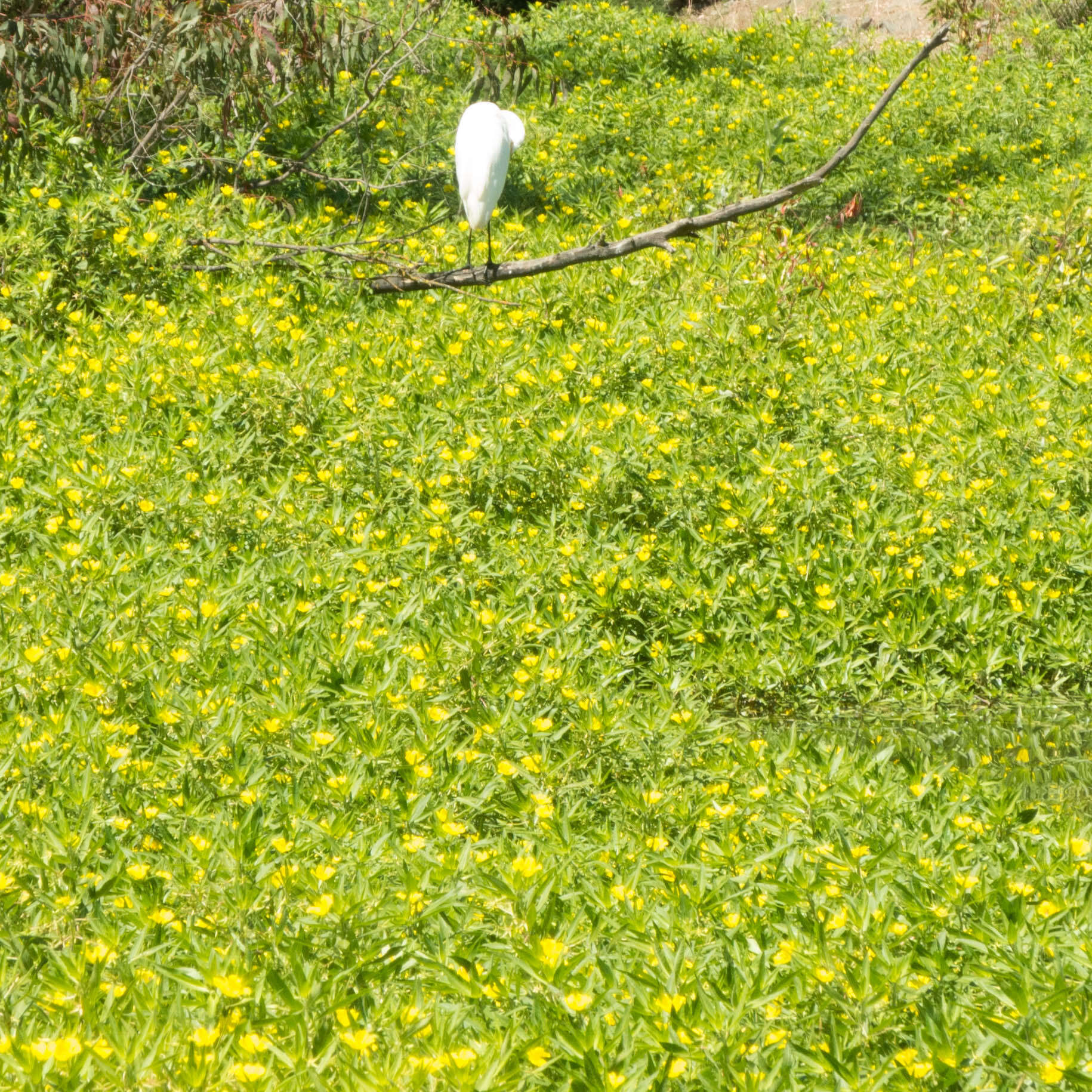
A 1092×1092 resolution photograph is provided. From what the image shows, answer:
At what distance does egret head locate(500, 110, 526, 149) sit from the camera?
18.5 feet

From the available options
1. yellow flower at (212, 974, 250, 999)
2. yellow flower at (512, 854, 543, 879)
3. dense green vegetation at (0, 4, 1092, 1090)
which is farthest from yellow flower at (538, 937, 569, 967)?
yellow flower at (212, 974, 250, 999)

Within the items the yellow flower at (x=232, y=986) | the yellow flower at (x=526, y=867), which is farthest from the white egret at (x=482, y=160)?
the yellow flower at (x=232, y=986)

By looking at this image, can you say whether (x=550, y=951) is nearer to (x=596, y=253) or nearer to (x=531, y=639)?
(x=531, y=639)

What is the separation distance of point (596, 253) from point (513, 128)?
2.93 ft

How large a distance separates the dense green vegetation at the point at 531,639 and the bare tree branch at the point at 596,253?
139 millimetres

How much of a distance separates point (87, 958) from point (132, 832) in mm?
391

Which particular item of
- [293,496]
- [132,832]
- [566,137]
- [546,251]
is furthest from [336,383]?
[566,137]

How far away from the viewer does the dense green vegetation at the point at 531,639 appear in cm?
196

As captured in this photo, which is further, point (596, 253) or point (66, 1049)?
point (596, 253)

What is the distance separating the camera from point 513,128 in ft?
18.7

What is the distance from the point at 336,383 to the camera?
462 centimetres

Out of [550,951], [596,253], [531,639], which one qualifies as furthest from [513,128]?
[550,951]

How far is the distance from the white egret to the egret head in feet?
0.20

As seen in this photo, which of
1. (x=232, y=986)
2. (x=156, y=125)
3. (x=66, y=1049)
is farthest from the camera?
(x=156, y=125)
